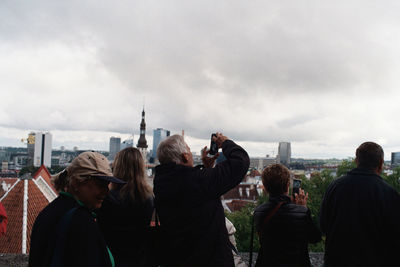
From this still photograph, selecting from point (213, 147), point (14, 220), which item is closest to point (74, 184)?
point (213, 147)

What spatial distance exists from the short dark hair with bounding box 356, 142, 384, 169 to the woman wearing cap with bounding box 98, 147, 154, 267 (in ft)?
6.47

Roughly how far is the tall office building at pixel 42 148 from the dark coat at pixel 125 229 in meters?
131

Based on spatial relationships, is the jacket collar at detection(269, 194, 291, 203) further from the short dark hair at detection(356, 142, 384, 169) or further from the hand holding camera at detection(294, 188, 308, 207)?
the short dark hair at detection(356, 142, 384, 169)

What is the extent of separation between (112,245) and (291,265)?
1.54 m

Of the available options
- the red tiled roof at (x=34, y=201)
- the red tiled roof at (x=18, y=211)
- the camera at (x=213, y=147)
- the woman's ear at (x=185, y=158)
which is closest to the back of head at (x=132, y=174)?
the woman's ear at (x=185, y=158)

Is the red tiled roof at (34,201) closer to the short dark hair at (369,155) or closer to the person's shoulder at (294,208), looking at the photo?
the person's shoulder at (294,208)

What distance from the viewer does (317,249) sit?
20781 millimetres

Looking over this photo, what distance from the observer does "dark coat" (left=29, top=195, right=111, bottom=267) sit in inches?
69.1

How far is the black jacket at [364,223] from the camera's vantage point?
2900 mm

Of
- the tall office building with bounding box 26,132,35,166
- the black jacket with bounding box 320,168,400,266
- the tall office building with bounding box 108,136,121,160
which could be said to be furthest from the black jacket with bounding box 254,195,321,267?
the tall office building with bounding box 108,136,121,160

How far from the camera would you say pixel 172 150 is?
2779 mm

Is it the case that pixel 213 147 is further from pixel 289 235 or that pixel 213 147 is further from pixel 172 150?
pixel 289 235

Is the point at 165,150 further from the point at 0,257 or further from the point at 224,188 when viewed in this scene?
the point at 0,257

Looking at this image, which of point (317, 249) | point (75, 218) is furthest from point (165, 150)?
point (317, 249)
